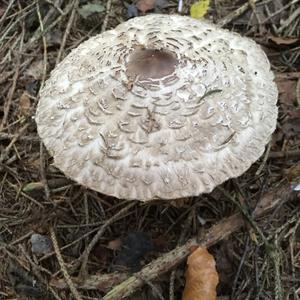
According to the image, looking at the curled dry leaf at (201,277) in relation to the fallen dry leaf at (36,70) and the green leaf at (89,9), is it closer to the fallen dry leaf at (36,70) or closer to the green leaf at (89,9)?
the fallen dry leaf at (36,70)

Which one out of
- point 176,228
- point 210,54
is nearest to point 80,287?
point 176,228

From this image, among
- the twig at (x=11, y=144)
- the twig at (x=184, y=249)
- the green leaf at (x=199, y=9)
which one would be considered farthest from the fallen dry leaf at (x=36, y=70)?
the twig at (x=184, y=249)

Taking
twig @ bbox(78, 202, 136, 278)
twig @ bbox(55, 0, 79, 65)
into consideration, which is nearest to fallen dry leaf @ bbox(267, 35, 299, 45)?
twig @ bbox(55, 0, 79, 65)

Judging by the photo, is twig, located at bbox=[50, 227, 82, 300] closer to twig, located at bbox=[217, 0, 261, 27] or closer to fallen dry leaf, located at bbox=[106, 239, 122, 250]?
fallen dry leaf, located at bbox=[106, 239, 122, 250]

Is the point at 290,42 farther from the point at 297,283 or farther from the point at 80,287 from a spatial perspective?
the point at 80,287

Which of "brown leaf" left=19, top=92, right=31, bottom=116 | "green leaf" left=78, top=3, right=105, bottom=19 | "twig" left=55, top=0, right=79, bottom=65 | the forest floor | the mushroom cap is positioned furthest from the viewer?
"green leaf" left=78, top=3, right=105, bottom=19

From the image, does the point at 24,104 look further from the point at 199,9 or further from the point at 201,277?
the point at 201,277
